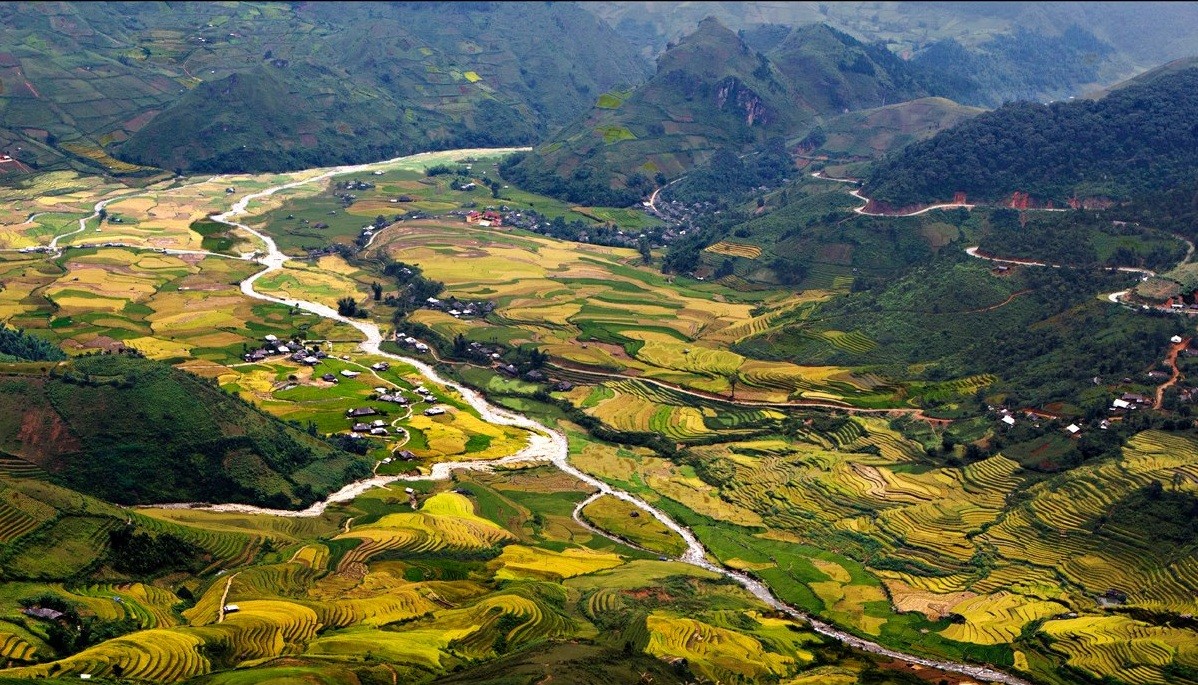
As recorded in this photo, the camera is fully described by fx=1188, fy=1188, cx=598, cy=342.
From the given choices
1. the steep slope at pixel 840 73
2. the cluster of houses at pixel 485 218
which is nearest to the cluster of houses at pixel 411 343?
the cluster of houses at pixel 485 218

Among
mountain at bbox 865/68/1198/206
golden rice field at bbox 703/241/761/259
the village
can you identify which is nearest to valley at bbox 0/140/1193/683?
the village

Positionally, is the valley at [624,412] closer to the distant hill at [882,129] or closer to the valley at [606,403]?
the valley at [606,403]

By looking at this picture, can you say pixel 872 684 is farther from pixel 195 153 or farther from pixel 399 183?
pixel 195 153

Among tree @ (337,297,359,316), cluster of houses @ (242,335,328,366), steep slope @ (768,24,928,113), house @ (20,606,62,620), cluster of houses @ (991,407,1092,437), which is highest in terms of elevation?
steep slope @ (768,24,928,113)

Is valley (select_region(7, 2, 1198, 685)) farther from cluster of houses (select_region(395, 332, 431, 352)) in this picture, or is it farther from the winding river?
cluster of houses (select_region(395, 332, 431, 352))

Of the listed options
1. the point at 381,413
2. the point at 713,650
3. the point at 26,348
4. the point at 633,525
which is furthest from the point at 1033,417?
the point at 26,348

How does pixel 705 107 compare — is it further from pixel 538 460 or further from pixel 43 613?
pixel 43 613
